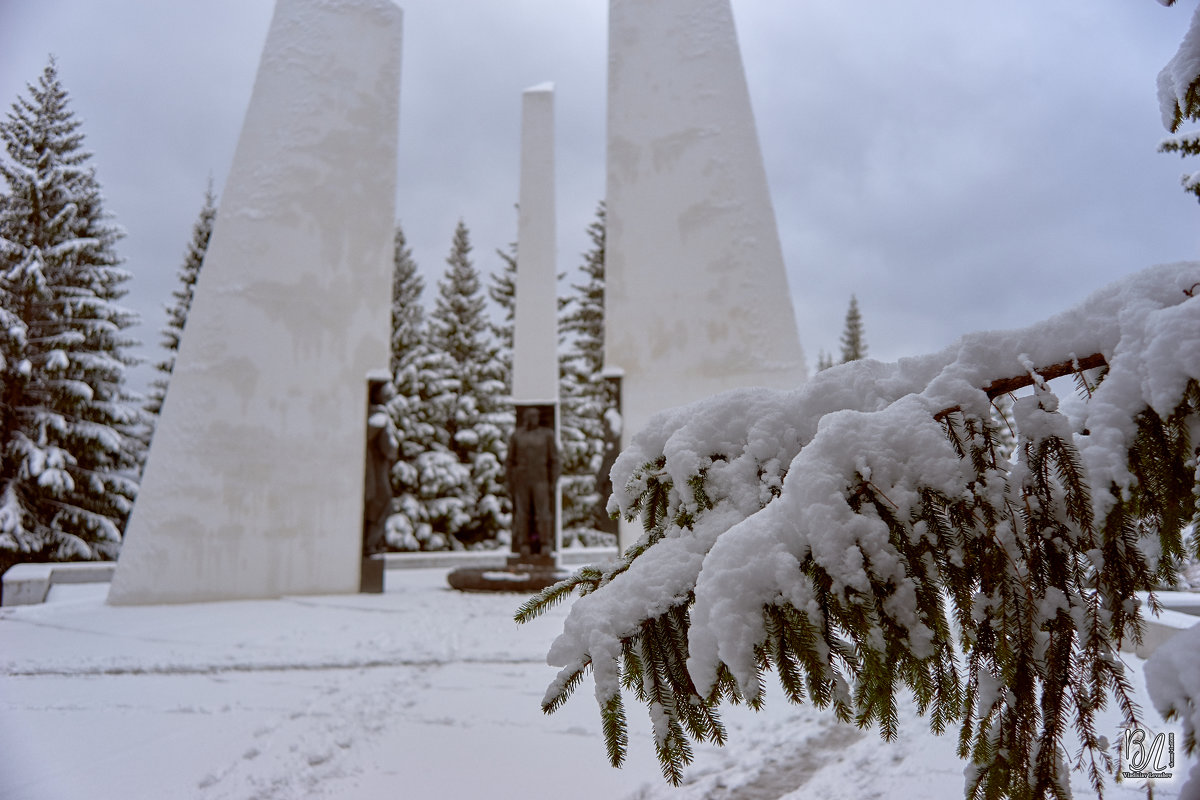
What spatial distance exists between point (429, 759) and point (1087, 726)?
115 inches

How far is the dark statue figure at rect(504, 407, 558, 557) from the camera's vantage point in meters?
10.5

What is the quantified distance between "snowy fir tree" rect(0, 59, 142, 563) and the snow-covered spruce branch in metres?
15.4

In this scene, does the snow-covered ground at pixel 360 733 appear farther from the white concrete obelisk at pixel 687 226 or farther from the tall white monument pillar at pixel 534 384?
the white concrete obelisk at pixel 687 226

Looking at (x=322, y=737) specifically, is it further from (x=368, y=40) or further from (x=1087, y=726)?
(x=368, y=40)

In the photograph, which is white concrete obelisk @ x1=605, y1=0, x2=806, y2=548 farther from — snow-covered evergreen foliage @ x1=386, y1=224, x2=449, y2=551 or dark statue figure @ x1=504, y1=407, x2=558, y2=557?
snow-covered evergreen foliage @ x1=386, y1=224, x2=449, y2=551

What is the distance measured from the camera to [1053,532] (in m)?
1.25

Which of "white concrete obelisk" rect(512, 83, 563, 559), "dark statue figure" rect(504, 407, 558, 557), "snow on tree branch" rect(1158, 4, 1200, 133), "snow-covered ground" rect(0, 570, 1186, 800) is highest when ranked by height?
"white concrete obelisk" rect(512, 83, 563, 559)

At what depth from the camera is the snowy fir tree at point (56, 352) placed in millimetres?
13719

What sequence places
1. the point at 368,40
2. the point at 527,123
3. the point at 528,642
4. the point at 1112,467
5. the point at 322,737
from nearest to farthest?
the point at 1112,467 → the point at 322,737 → the point at 528,642 → the point at 368,40 → the point at 527,123

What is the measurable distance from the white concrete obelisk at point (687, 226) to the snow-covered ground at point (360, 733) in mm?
4503

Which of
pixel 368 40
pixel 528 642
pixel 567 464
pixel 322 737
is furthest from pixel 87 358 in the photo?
pixel 322 737

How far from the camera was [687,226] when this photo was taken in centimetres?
983

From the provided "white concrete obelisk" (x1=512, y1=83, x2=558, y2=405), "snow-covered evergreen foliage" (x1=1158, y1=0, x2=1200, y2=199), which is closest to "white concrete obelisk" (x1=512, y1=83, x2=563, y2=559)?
"white concrete obelisk" (x1=512, y1=83, x2=558, y2=405)

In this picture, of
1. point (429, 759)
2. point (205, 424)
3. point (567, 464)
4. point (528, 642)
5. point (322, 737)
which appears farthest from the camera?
point (567, 464)
